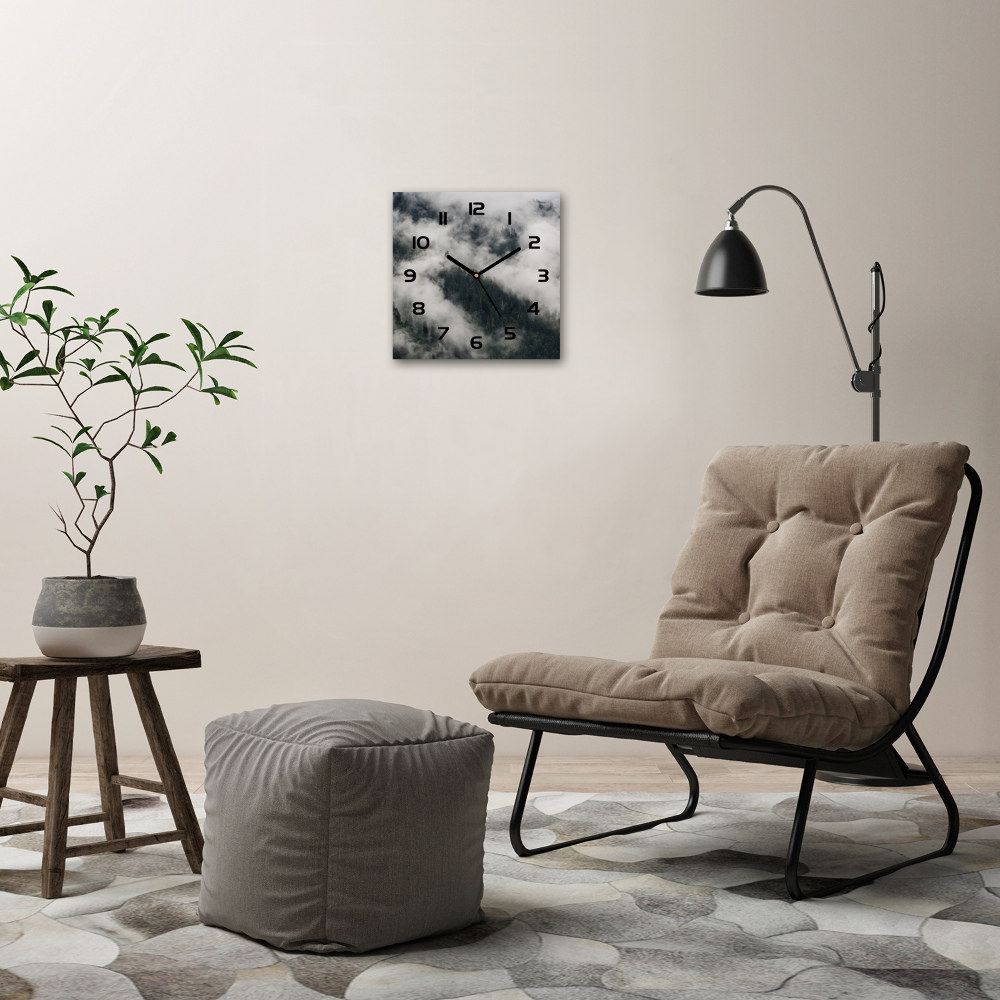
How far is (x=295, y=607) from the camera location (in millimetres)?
3420

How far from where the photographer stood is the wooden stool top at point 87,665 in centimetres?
195

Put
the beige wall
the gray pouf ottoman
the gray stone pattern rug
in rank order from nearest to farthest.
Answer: the gray stone pattern rug
the gray pouf ottoman
the beige wall

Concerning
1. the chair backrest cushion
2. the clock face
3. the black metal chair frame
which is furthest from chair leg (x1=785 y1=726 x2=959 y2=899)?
the clock face

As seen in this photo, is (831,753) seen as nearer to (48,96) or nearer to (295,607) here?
(295,607)

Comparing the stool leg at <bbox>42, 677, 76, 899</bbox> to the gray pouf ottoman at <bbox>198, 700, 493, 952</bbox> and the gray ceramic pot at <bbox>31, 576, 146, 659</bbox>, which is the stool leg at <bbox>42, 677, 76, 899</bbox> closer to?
the gray ceramic pot at <bbox>31, 576, 146, 659</bbox>

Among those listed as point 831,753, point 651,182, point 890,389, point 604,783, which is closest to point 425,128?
point 651,182

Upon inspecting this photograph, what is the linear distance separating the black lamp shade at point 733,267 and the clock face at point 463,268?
557mm

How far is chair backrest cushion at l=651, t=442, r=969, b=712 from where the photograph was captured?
2.20 m

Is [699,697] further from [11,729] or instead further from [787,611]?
[11,729]

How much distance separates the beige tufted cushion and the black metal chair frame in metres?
0.02

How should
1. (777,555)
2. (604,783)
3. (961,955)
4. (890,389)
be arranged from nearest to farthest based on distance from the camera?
(961,955)
(777,555)
(604,783)
(890,389)

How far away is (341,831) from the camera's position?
1.65 meters

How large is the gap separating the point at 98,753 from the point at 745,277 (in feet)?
6.48

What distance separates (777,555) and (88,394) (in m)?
2.18
